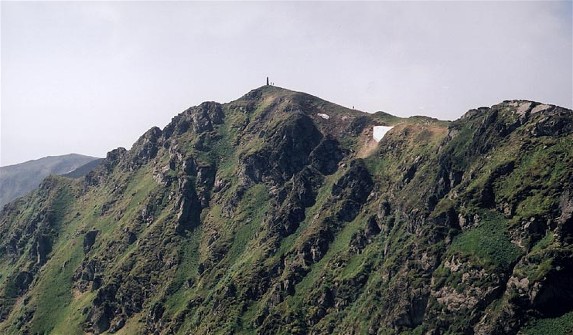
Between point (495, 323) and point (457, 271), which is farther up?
point (457, 271)

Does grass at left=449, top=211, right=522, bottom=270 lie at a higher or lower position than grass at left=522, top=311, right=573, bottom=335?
higher

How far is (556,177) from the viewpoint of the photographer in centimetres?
19225

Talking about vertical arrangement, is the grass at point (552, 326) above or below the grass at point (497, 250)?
below

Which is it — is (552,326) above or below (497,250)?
below

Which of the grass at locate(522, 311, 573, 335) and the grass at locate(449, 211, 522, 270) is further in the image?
the grass at locate(449, 211, 522, 270)

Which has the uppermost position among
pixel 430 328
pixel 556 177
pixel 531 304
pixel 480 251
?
pixel 556 177

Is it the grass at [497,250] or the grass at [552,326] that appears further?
the grass at [497,250]

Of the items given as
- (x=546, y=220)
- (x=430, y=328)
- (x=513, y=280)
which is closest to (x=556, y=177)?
(x=546, y=220)

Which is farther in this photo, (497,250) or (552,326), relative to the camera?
(497,250)

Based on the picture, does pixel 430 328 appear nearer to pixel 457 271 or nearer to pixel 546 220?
pixel 457 271

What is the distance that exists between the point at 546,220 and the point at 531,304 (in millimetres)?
31525

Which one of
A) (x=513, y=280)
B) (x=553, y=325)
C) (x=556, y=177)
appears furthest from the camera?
(x=556, y=177)

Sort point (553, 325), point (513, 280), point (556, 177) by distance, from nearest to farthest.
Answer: point (553, 325)
point (513, 280)
point (556, 177)

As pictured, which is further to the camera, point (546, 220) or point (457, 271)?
point (457, 271)
